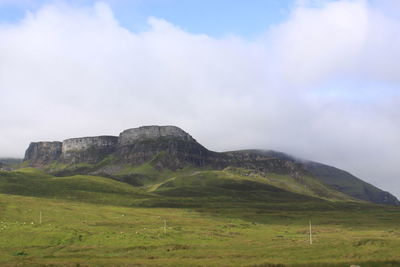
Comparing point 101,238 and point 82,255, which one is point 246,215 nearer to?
point 101,238

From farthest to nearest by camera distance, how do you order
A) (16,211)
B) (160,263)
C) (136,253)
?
1. (16,211)
2. (136,253)
3. (160,263)

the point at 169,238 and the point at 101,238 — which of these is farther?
the point at 169,238

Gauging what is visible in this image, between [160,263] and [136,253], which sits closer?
[160,263]

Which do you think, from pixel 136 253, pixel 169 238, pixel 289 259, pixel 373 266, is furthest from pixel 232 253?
pixel 169 238

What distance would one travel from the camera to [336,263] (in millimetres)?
53688

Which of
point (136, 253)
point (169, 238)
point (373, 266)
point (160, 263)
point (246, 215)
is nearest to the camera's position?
point (373, 266)

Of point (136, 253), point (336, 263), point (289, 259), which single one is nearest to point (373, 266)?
point (336, 263)

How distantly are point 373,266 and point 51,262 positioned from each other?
39034 mm

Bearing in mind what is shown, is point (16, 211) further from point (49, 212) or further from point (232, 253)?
point (232, 253)

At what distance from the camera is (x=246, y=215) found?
197750 mm

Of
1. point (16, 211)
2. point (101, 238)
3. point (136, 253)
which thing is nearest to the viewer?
point (136, 253)

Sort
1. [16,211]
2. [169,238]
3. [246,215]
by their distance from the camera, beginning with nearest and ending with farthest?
1. [169,238]
2. [16,211]
3. [246,215]

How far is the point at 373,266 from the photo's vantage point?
51531mm

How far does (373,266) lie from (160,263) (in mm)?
25170
